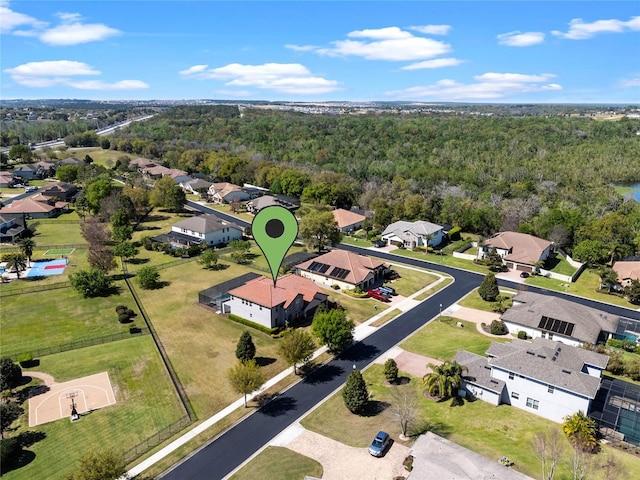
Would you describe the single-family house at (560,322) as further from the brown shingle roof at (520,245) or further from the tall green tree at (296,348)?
the tall green tree at (296,348)

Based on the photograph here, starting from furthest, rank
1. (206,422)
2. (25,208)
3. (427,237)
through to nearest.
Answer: (25,208) < (427,237) < (206,422)

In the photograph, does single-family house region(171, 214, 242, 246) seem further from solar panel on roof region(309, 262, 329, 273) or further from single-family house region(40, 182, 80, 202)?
single-family house region(40, 182, 80, 202)

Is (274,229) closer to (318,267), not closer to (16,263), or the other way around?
(318,267)

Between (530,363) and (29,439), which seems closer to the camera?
(29,439)

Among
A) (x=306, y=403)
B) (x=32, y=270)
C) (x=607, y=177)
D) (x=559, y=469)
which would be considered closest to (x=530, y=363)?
(x=559, y=469)

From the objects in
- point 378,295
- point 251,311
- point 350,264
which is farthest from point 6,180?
point 378,295

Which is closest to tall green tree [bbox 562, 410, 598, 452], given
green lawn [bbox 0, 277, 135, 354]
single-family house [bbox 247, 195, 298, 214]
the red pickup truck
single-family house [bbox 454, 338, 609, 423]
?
single-family house [bbox 454, 338, 609, 423]

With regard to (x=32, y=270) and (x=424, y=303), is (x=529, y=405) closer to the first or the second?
(x=424, y=303)
